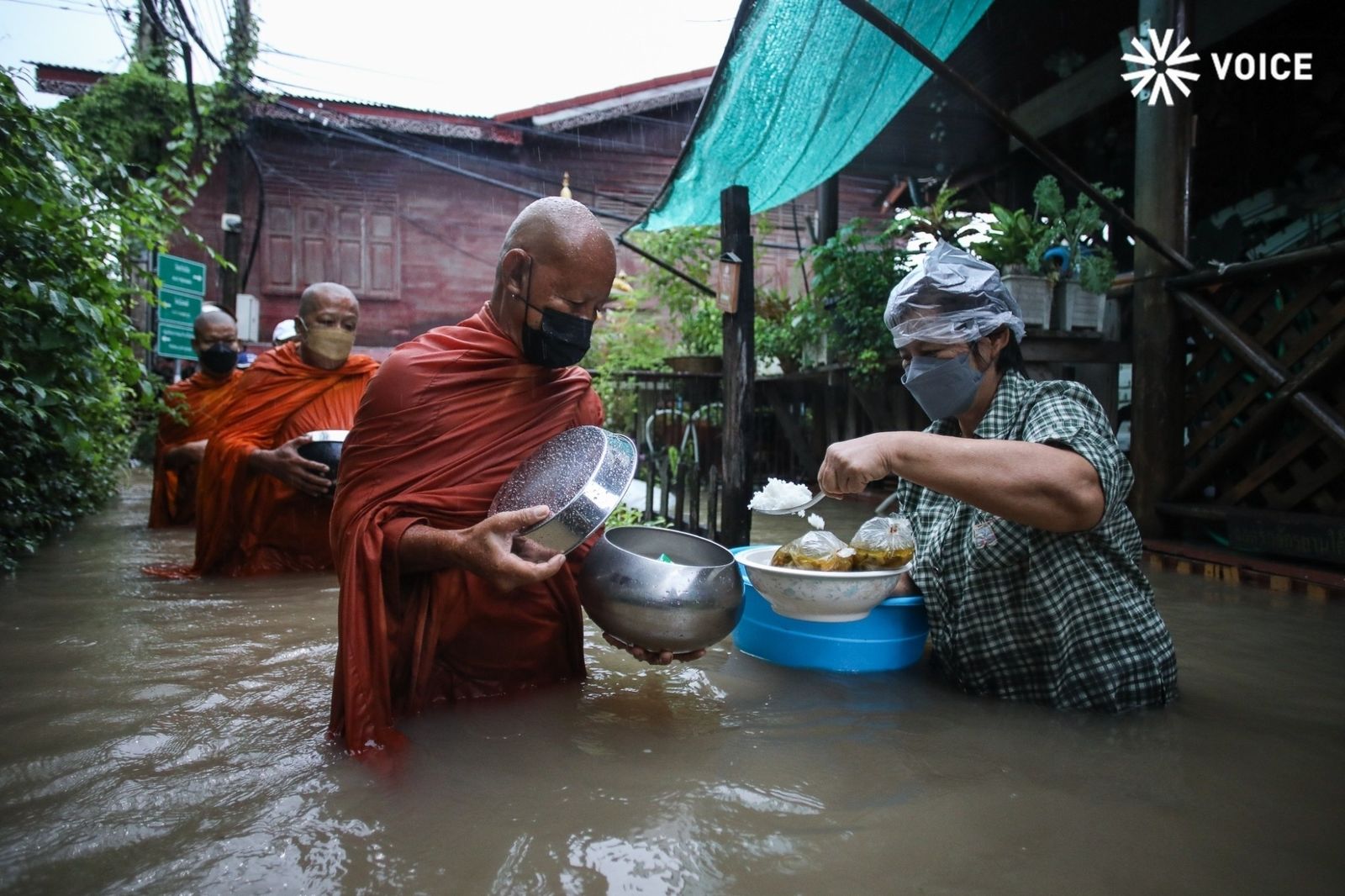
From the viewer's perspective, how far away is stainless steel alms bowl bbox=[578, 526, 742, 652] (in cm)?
214

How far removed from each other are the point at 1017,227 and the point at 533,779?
204 inches

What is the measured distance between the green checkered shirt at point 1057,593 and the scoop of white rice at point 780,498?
50cm

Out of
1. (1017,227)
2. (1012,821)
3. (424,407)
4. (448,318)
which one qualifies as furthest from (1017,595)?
(448,318)

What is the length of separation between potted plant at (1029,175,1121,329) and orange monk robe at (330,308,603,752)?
14.8ft

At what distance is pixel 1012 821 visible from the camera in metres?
1.83

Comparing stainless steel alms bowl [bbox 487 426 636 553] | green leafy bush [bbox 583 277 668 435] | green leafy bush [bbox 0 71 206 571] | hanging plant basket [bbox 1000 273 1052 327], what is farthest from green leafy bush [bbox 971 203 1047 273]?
green leafy bush [bbox 0 71 206 571]

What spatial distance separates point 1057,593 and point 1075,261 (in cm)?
422

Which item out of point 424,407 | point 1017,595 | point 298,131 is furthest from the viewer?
point 298,131

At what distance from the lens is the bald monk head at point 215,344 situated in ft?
20.1

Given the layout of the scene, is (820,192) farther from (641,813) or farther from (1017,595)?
(641,813)

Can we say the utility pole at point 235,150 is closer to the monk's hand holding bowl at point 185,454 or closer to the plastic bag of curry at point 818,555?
the monk's hand holding bowl at point 185,454

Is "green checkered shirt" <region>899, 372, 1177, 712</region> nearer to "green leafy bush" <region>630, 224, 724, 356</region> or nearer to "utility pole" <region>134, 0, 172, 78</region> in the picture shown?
"green leafy bush" <region>630, 224, 724, 356</region>

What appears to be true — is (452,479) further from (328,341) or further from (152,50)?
(152,50)

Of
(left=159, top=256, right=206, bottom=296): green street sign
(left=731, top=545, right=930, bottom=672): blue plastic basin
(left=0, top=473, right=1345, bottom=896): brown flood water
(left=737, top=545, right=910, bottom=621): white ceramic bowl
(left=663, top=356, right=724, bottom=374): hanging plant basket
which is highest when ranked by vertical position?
(left=159, top=256, right=206, bottom=296): green street sign
